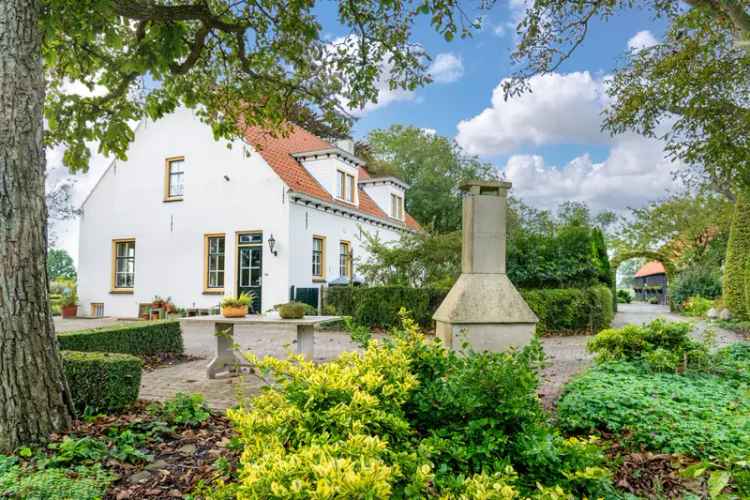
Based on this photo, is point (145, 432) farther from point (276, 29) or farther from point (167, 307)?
point (167, 307)

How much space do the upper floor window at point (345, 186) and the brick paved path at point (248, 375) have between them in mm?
5587

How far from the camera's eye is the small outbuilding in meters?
38.0

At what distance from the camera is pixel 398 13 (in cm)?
682

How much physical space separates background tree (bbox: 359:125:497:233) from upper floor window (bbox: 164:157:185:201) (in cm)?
1059

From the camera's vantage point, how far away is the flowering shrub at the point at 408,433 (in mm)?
1661

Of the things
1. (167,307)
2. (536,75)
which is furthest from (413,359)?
(167,307)

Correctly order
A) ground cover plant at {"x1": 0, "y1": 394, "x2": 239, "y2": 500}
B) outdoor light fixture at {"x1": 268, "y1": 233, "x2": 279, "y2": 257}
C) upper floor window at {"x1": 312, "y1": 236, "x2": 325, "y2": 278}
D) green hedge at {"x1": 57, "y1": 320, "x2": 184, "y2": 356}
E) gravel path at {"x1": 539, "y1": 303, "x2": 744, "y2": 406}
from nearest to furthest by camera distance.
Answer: ground cover plant at {"x1": 0, "y1": 394, "x2": 239, "y2": 500}, gravel path at {"x1": 539, "y1": 303, "x2": 744, "y2": 406}, green hedge at {"x1": 57, "y1": 320, "x2": 184, "y2": 356}, outdoor light fixture at {"x1": 268, "y1": 233, "x2": 279, "y2": 257}, upper floor window at {"x1": 312, "y1": 236, "x2": 325, "y2": 278}

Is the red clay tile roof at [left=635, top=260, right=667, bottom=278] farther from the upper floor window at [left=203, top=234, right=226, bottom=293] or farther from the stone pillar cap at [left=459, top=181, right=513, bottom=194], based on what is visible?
the stone pillar cap at [left=459, top=181, right=513, bottom=194]

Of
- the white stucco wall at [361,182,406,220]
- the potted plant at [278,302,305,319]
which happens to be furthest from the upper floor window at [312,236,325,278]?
the potted plant at [278,302,305,319]

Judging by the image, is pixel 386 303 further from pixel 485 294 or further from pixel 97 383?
pixel 97 383

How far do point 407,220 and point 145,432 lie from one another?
65.5 ft

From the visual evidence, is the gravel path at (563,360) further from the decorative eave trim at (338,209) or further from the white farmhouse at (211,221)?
the white farmhouse at (211,221)

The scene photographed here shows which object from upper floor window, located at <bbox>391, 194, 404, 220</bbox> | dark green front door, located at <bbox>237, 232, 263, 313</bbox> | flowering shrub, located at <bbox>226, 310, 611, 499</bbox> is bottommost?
flowering shrub, located at <bbox>226, 310, 611, 499</bbox>

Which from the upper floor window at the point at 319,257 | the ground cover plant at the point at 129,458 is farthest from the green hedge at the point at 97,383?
the upper floor window at the point at 319,257
